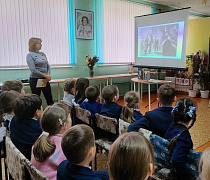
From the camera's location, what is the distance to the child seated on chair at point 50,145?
4.13ft

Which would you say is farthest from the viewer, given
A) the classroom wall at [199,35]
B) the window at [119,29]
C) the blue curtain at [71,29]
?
the classroom wall at [199,35]

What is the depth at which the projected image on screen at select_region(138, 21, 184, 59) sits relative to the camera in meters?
4.22

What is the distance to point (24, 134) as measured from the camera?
5.21ft

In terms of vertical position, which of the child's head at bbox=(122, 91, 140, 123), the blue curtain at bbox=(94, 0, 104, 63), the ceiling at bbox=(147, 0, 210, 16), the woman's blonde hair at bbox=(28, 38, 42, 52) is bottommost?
the child's head at bbox=(122, 91, 140, 123)

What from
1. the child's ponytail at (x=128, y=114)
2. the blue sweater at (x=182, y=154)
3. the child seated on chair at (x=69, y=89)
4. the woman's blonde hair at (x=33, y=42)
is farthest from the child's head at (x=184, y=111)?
the woman's blonde hair at (x=33, y=42)

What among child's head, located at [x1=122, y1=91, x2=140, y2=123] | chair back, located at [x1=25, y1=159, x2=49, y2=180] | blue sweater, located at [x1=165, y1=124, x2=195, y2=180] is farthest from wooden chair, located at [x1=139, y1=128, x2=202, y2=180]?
chair back, located at [x1=25, y1=159, x2=49, y2=180]

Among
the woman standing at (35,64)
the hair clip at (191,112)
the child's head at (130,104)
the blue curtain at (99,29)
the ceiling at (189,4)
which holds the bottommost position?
the child's head at (130,104)

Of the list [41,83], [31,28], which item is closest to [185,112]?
[41,83]

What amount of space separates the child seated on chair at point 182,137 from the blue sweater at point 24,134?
38.1 inches

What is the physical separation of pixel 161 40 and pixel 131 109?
3057 mm

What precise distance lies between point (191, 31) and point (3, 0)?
641 cm

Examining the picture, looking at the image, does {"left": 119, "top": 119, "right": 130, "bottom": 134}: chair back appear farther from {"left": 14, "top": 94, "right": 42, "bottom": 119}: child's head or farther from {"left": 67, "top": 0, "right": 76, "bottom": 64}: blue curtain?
{"left": 67, "top": 0, "right": 76, "bottom": 64}: blue curtain

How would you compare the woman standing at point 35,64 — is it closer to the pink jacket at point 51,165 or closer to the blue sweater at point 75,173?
the pink jacket at point 51,165

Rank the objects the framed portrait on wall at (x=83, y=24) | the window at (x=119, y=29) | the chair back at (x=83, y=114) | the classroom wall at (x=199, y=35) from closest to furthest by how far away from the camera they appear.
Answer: the chair back at (x=83, y=114), the framed portrait on wall at (x=83, y=24), the window at (x=119, y=29), the classroom wall at (x=199, y=35)
